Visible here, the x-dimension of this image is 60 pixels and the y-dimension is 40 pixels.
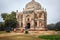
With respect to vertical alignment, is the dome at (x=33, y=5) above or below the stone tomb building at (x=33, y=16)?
above

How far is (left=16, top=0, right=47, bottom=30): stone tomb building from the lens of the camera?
180 feet

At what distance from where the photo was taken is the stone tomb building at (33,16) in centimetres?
5484

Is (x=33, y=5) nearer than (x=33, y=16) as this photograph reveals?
No

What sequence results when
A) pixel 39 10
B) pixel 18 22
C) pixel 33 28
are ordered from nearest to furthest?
pixel 33 28 → pixel 39 10 → pixel 18 22

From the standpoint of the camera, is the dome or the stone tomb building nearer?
the stone tomb building

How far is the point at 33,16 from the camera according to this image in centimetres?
5591

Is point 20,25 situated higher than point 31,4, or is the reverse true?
point 31,4

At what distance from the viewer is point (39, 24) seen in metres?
54.3

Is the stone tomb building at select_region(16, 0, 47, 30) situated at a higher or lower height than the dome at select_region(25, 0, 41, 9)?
lower

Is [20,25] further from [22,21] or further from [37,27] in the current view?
[37,27]

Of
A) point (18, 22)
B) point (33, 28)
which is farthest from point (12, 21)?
point (33, 28)

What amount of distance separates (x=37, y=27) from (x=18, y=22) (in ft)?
33.5

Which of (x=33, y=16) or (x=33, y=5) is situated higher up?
(x=33, y=5)

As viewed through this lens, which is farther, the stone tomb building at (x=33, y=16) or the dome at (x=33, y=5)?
the dome at (x=33, y=5)
